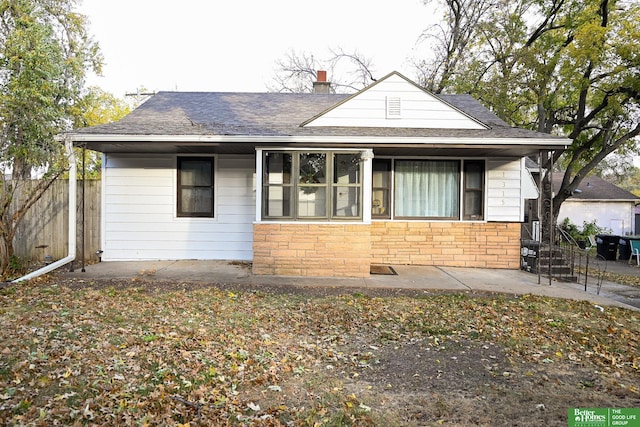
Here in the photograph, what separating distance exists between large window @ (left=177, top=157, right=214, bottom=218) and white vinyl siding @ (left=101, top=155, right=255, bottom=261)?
0.18 m

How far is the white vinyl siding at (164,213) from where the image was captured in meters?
9.73

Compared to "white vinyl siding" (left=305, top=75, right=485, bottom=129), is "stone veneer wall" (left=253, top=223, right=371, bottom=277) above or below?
below

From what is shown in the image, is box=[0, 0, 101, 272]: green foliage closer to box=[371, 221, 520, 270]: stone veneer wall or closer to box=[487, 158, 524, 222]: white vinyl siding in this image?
box=[371, 221, 520, 270]: stone veneer wall

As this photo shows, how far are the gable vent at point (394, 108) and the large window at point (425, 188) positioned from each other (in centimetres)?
114

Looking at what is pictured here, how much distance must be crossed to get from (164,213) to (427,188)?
640cm

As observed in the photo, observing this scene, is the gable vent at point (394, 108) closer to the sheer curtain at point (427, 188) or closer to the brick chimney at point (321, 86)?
the sheer curtain at point (427, 188)

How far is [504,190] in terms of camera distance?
9.77 m

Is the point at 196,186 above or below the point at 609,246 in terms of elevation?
above

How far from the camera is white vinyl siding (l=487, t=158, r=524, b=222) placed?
31.9 feet

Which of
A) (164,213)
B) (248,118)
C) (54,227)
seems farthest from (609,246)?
(54,227)

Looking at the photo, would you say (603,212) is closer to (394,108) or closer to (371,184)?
(394,108)

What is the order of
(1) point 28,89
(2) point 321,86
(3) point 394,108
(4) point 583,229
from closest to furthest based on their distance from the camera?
1. (3) point 394,108
2. (2) point 321,86
3. (1) point 28,89
4. (4) point 583,229

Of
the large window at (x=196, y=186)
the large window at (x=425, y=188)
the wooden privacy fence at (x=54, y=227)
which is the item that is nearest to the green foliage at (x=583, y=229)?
the large window at (x=425, y=188)

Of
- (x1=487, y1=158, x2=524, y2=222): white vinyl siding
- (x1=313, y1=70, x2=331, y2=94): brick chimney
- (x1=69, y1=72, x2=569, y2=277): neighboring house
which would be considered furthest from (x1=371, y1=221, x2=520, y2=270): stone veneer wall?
(x1=313, y1=70, x2=331, y2=94): brick chimney
